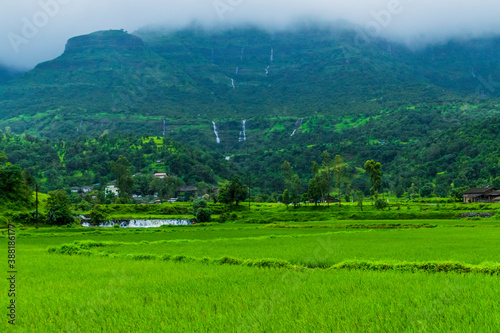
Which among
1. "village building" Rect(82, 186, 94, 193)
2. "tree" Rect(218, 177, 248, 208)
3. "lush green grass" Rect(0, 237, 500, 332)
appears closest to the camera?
"lush green grass" Rect(0, 237, 500, 332)

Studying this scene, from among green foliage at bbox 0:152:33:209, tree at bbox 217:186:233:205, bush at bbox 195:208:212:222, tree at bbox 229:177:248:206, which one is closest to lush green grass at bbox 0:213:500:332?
bush at bbox 195:208:212:222

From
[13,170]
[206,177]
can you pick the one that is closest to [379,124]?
[206,177]

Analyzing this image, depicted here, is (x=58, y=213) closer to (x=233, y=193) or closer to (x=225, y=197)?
(x=225, y=197)

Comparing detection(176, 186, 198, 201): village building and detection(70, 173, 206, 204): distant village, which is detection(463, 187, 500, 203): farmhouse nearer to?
detection(70, 173, 206, 204): distant village

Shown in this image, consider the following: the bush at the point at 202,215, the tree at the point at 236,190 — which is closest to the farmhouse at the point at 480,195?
the tree at the point at 236,190

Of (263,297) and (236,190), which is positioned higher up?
(236,190)

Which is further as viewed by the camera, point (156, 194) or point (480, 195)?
point (156, 194)

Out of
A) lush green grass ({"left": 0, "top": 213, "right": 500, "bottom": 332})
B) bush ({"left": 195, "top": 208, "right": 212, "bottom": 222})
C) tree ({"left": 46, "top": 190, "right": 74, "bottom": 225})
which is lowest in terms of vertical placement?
bush ({"left": 195, "top": 208, "right": 212, "bottom": 222})

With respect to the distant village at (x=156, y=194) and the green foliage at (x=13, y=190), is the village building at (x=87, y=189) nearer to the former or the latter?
the distant village at (x=156, y=194)

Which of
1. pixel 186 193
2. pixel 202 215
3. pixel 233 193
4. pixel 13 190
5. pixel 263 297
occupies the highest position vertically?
pixel 13 190

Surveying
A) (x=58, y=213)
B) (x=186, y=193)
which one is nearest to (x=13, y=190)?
(x=58, y=213)

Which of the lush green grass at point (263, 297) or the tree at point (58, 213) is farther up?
the lush green grass at point (263, 297)

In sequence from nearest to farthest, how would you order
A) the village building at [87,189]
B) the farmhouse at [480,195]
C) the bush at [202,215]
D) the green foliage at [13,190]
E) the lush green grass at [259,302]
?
1. the lush green grass at [259,302]
2. the green foliage at [13,190]
3. the bush at [202,215]
4. the farmhouse at [480,195]
5. the village building at [87,189]

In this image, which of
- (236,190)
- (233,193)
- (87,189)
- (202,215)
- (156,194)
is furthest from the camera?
(87,189)
